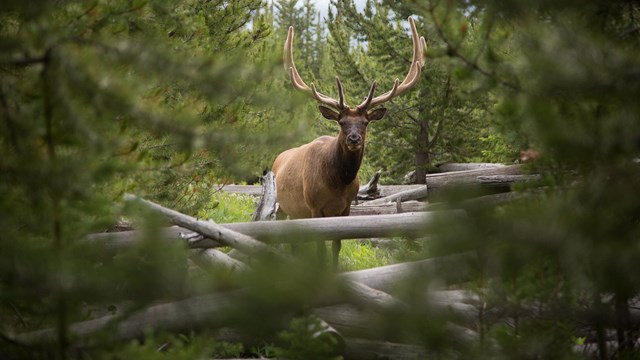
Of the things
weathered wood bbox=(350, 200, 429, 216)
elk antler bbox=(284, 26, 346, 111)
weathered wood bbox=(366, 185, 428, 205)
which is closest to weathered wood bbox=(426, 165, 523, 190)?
elk antler bbox=(284, 26, 346, 111)

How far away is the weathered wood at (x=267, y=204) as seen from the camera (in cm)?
705

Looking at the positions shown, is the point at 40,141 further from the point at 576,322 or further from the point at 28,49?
the point at 576,322

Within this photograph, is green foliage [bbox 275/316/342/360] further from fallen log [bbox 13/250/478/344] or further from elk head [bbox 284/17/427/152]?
elk head [bbox 284/17/427/152]

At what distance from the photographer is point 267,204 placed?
7230 mm

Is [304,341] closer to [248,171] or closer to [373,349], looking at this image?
[248,171]

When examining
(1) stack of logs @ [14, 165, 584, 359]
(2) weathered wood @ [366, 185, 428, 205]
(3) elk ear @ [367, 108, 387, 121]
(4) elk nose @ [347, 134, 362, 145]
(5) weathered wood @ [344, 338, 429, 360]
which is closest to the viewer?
(1) stack of logs @ [14, 165, 584, 359]

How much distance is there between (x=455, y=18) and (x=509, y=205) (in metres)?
0.70

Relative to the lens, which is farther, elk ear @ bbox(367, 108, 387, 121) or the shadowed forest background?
elk ear @ bbox(367, 108, 387, 121)

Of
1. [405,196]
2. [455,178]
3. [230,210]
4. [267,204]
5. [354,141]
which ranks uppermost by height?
[354,141]

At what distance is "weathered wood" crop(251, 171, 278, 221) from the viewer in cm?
705

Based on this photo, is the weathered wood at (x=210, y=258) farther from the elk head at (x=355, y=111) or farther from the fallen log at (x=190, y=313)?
the elk head at (x=355, y=111)

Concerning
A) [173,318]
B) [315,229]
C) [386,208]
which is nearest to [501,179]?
[315,229]

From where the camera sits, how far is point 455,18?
7.59ft

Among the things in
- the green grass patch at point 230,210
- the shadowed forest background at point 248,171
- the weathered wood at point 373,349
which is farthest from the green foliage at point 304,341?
the green grass patch at point 230,210
